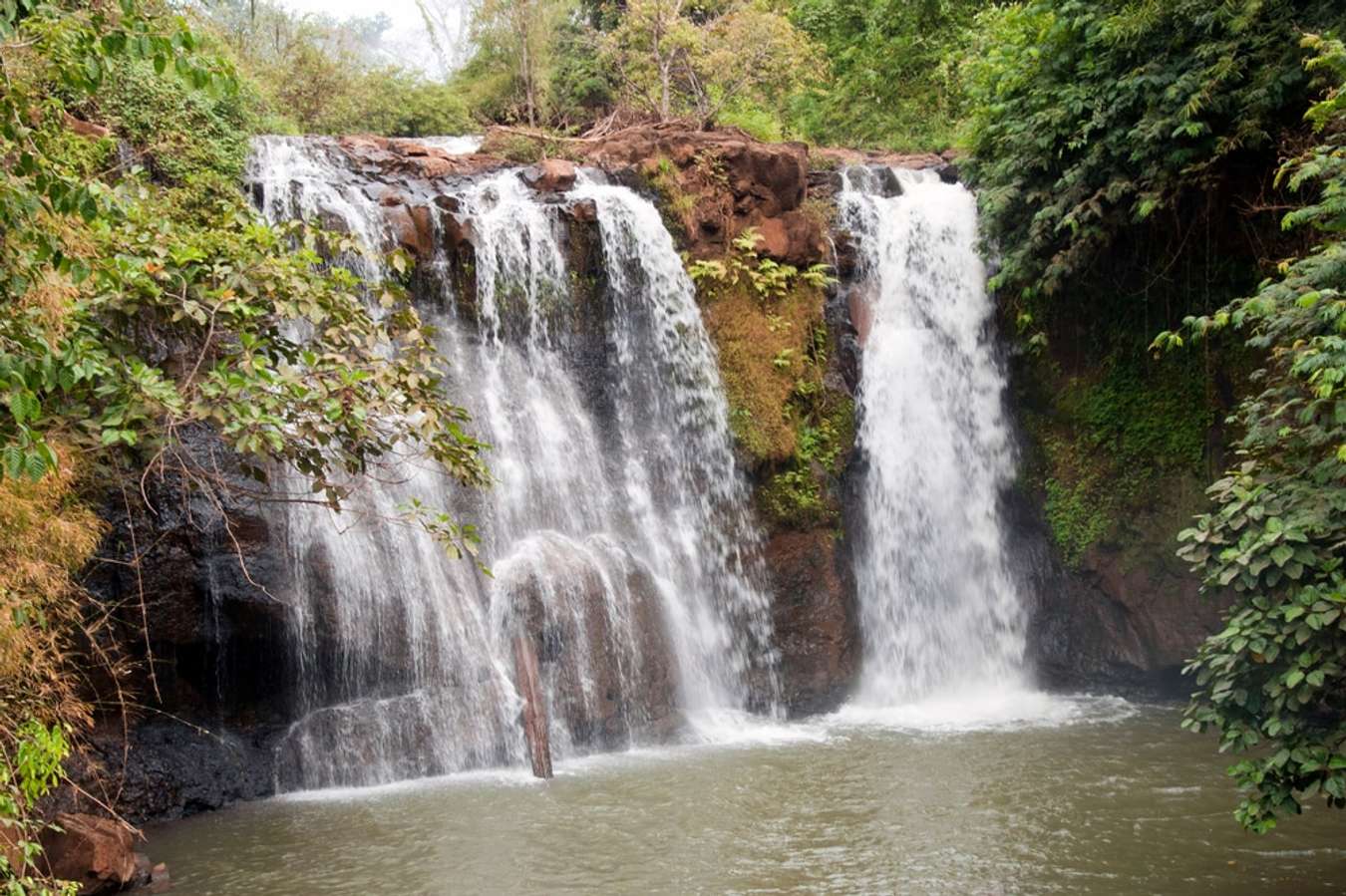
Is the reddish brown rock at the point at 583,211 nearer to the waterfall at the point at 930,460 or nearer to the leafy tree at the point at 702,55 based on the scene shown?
the waterfall at the point at 930,460

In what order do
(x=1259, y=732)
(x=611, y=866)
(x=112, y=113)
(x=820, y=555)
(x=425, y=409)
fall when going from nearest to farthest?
1. (x=1259, y=732)
2. (x=425, y=409)
3. (x=611, y=866)
4. (x=112, y=113)
5. (x=820, y=555)

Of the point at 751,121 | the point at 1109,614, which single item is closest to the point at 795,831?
the point at 1109,614

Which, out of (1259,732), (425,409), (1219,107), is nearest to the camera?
(1259,732)

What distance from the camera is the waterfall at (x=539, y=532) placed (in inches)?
389

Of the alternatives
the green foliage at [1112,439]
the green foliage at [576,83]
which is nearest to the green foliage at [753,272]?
the green foliage at [1112,439]

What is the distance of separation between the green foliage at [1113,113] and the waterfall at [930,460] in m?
1.04

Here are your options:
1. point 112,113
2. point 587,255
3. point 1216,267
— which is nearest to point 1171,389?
point 1216,267

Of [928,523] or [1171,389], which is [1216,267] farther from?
[928,523]

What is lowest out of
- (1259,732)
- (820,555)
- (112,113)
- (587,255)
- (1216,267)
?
(1259,732)

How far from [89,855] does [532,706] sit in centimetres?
380

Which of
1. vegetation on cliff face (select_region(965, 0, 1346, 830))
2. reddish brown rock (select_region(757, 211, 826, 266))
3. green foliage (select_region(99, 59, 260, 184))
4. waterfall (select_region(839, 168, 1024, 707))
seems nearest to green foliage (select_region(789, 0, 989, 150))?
vegetation on cliff face (select_region(965, 0, 1346, 830))

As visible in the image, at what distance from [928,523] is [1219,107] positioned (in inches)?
218

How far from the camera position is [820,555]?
12.9 meters

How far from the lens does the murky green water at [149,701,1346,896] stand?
6.96 metres
